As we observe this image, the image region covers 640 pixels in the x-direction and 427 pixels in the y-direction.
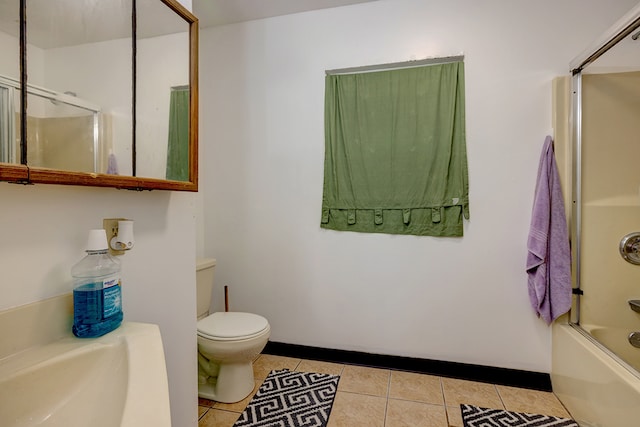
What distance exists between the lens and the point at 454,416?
5.33ft

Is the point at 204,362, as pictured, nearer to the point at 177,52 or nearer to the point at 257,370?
the point at 257,370

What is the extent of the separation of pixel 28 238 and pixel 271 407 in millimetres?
1453

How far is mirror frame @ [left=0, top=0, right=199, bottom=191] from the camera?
0.63 metres

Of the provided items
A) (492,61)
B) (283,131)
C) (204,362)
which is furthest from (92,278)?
(492,61)

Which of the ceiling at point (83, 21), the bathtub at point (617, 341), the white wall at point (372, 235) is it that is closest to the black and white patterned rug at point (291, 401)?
the white wall at point (372, 235)

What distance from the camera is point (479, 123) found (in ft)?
6.35

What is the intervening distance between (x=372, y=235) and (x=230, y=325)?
41.6 inches

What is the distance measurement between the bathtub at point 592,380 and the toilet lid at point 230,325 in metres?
1.63

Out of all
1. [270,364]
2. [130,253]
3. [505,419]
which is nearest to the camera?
[130,253]

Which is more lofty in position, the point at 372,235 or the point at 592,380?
the point at 372,235

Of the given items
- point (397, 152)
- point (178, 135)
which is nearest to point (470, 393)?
point (397, 152)

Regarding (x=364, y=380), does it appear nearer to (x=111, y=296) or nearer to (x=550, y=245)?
(x=550, y=245)

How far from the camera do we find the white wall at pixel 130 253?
27.5 inches

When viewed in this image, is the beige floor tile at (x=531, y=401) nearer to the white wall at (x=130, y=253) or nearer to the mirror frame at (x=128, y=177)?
the white wall at (x=130, y=253)
